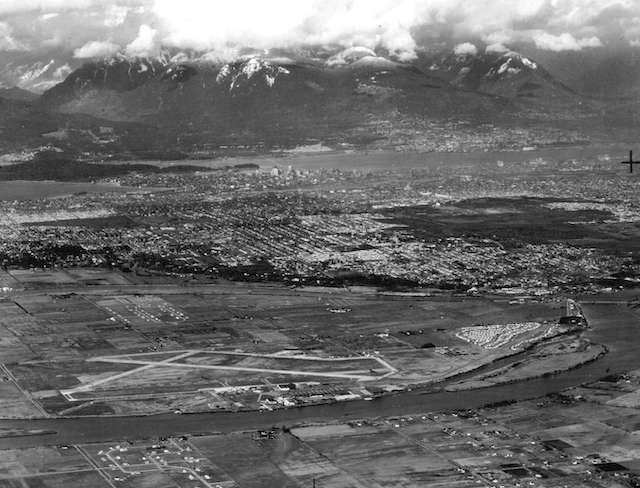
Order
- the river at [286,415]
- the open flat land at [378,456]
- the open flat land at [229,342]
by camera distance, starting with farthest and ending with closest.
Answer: the open flat land at [229,342] → the river at [286,415] → the open flat land at [378,456]

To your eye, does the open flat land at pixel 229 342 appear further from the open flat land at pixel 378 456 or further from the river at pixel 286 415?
the open flat land at pixel 378 456

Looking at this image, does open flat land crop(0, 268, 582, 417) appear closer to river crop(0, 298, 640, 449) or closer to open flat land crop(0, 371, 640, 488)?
river crop(0, 298, 640, 449)

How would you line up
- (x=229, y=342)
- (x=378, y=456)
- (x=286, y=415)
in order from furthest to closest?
(x=229, y=342) → (x=286, y=415) → (x=378, y=456)

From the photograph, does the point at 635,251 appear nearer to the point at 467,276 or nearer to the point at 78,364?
the point at 467,276

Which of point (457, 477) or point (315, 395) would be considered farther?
point (315, 395)

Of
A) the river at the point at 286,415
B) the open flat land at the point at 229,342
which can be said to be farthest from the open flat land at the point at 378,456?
the open flat land at the point at 229,342

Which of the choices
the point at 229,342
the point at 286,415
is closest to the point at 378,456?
the point at 286,415

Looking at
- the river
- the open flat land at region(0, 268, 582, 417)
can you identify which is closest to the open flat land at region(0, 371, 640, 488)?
the river

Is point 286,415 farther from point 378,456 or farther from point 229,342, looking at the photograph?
point 229,342

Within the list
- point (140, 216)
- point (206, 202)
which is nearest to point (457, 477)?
point (140, 216)
